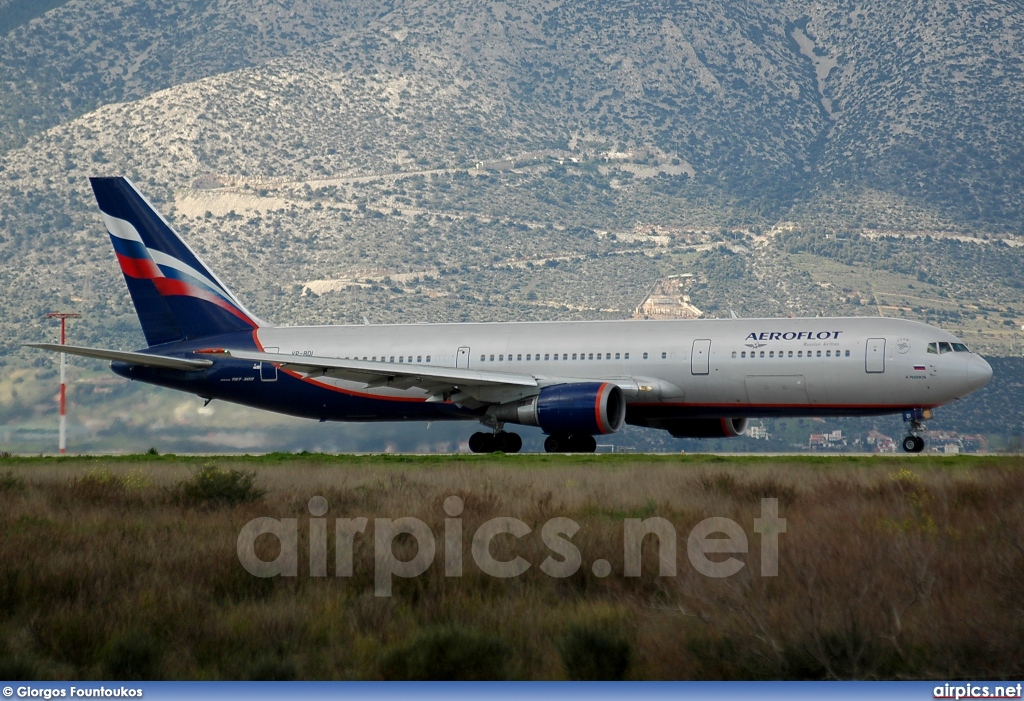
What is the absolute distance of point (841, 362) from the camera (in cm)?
3366

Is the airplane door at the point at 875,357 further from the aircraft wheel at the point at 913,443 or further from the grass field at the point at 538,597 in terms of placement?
the grass field at the point at 538,597

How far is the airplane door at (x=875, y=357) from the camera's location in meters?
33.4

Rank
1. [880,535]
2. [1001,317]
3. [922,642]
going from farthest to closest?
[1001,317] → [880,535] → [922,642]

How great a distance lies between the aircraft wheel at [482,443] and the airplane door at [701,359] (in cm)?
594

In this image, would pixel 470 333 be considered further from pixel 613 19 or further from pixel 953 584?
pixel 613 19

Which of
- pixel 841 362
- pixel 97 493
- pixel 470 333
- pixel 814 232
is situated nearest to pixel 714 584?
pixel 97 493

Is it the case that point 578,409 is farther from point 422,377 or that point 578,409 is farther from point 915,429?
point 915,429

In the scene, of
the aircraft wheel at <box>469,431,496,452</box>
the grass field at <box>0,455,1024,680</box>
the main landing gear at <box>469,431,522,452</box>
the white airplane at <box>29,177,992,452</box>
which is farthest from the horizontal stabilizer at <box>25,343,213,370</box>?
the grass field at <box>0,455,1024,680</box>

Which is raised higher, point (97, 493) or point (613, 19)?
point (613, 19)

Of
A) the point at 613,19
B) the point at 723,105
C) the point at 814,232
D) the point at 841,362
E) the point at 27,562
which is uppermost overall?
the point at 613,19

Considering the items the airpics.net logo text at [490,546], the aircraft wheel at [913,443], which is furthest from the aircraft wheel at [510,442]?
the airpics.net logo text at [490,546]

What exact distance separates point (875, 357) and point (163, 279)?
20.4m

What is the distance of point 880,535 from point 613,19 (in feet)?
613

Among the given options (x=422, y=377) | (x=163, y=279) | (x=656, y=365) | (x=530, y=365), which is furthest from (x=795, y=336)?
(x=163, y=279)
